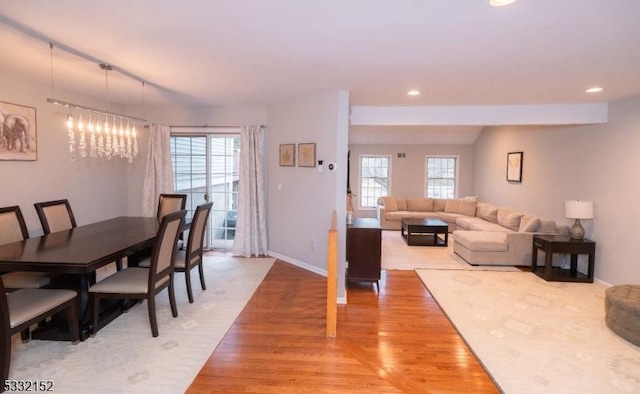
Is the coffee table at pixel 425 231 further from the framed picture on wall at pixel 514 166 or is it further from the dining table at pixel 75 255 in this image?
the dining table at pixel 75 255

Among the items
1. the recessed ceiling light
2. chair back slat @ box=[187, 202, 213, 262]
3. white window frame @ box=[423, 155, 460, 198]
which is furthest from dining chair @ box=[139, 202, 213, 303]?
white window frame @ box=[423, 155, 460, 198]

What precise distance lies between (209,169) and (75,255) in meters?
3.25

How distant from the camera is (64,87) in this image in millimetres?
4383

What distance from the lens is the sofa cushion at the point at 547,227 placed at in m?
5.28

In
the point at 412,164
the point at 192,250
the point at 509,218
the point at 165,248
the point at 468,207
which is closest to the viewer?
the point at 165,248

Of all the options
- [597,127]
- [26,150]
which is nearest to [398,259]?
[597,127]

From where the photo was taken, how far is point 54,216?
3727 millimetres

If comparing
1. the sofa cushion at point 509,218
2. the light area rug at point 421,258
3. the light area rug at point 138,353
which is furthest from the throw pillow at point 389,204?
the light area rug at point 138,353

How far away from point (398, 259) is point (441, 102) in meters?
2.55

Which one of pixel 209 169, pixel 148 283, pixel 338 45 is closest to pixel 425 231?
pixel 209 169

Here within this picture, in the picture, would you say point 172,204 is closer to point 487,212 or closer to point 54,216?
point 54,216

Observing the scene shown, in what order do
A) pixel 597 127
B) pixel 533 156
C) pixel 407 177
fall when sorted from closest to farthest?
pixel 597 127
pixel 533 156
pixel 407 177

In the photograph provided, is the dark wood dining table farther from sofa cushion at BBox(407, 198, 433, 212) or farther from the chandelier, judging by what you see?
sofa cushion at BBox(407, 198, 433, 212)

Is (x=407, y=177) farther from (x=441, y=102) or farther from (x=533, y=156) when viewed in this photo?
(x=441, y=102)
